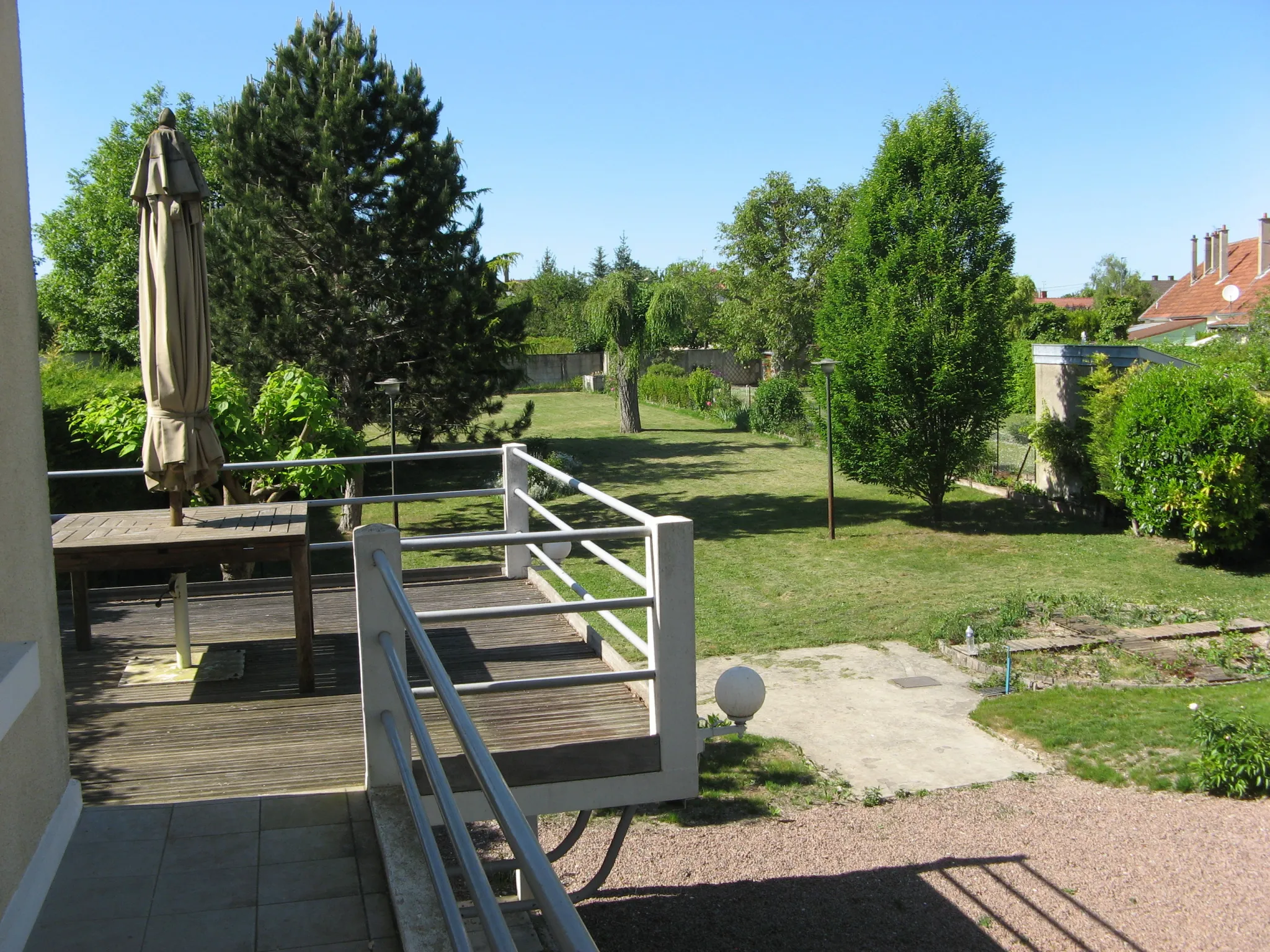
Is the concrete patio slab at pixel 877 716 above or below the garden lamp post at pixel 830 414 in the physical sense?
below

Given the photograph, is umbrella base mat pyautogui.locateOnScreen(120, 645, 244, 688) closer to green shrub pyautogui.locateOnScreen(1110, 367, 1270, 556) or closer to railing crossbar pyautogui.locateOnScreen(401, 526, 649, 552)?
railing crossbar pyautogui.locateOnScreen(401, 526, 649, 552)

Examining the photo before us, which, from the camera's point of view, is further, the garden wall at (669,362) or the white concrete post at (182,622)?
the garden wall at (669,362)

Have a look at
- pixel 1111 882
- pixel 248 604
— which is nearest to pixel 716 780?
pixel 1111 882

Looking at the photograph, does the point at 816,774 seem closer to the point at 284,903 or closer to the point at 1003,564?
the point at 284,903

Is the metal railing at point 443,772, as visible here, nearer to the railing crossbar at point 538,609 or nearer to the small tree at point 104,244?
the railing crossbar at point 538,609

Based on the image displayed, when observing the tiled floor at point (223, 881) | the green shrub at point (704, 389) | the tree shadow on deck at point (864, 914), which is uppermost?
the green shrub at point (704, 389)

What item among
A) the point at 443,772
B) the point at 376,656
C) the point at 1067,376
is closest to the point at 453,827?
the point at 443,772

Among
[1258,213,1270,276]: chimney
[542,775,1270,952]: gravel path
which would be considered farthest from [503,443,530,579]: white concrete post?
[1258,213,1270,276]: chimney

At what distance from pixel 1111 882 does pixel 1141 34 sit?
425 inches

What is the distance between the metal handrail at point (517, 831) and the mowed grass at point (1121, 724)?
727cm

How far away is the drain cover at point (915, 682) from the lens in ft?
33.4

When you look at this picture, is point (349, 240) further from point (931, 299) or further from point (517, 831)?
point (517, 831)

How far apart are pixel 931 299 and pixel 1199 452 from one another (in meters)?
4.74

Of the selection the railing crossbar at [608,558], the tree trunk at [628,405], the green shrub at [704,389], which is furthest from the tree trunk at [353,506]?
the green shrub at [704,389]
